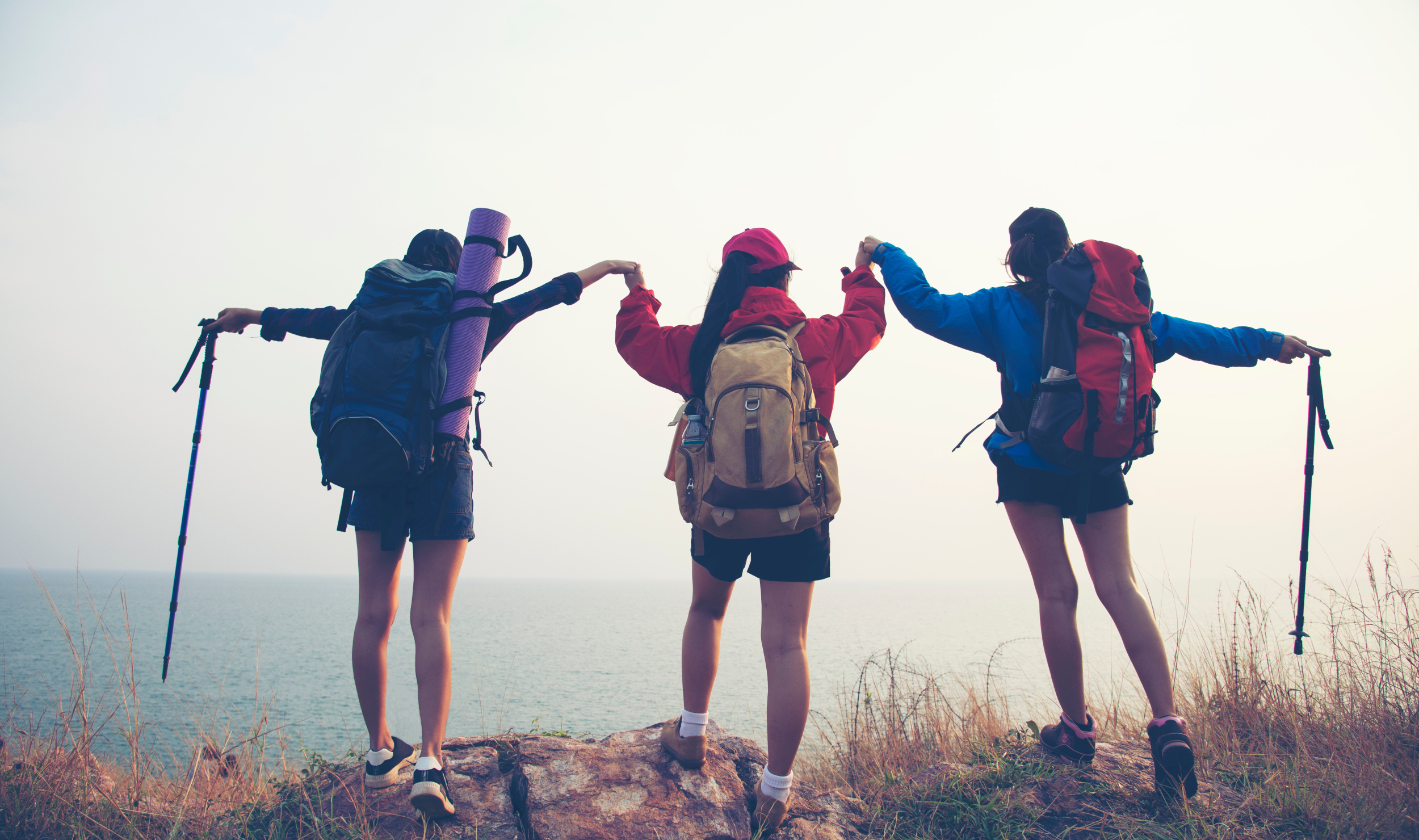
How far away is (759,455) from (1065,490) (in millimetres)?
1390

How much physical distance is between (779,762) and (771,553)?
813 millimetres

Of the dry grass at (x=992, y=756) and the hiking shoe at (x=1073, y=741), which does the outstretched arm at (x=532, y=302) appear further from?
the hiking shoe at (x=1073, y=741)

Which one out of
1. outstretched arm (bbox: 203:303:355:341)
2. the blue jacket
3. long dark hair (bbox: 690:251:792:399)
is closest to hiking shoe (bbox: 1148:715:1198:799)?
the blue jacket

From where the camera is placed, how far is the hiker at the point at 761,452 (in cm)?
236

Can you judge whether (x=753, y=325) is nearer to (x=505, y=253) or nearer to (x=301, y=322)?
(x=505, y=253)

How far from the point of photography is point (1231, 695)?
363 centimetres

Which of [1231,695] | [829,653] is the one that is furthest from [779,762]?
[829,653]

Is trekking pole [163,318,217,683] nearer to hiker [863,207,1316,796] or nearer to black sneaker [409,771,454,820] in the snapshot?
black sneaker [409,771,454,820]

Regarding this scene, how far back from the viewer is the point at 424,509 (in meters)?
2.60

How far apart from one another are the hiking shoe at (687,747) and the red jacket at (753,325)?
1485 millimetres

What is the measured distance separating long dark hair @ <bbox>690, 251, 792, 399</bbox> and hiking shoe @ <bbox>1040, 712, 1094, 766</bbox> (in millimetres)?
2267

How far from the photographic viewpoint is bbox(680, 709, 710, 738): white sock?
9.30ft

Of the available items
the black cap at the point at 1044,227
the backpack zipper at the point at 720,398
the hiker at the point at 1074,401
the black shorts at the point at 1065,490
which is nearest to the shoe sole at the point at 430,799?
the backpack zipper at the point at 720,398

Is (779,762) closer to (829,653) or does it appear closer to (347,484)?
(347,484)
